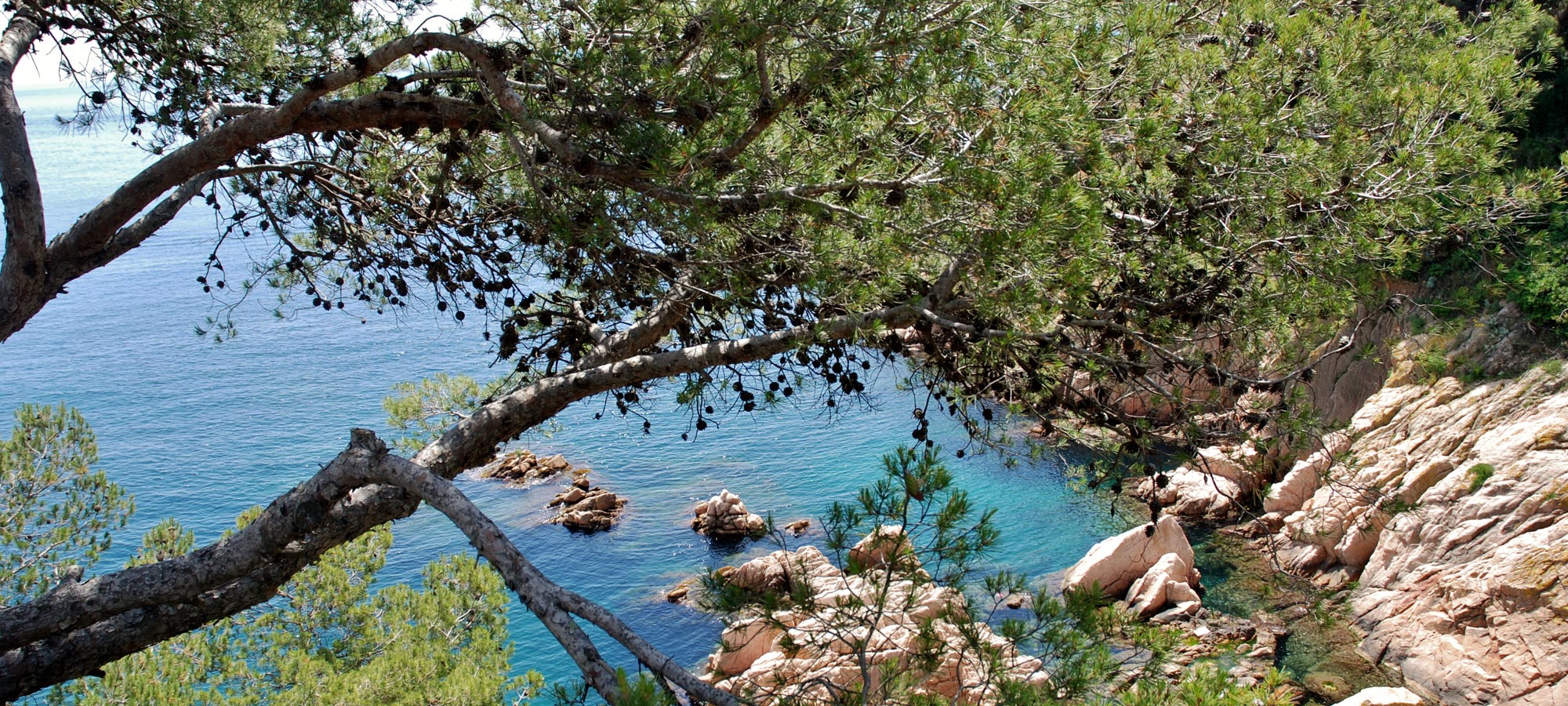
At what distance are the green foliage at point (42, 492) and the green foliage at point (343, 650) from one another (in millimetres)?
870

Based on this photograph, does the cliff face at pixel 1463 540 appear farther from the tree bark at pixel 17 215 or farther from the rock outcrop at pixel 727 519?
the tree bark at pixel 17 215

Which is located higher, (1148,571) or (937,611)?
(937,611)

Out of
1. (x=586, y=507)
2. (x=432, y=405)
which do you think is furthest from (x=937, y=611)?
(x=586, y=507)

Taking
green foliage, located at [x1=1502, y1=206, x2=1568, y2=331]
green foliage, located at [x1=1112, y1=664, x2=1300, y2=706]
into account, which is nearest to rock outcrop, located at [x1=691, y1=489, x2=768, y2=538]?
green foliage, located at [x1=1502, y1=206, x2=1568, y2=331]

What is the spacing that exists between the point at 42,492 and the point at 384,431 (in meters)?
7.90

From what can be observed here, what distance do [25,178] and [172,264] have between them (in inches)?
1143

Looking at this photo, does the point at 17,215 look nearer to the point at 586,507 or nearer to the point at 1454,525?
the point at 1454,525

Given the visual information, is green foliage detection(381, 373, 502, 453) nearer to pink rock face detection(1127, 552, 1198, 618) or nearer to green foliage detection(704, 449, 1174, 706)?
green foliage detection(704, 449, 1174, 706)

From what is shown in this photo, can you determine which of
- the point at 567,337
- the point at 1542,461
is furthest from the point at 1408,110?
the point at 1542,461

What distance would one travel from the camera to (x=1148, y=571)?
12.1 meters

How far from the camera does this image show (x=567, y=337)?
14.6ft

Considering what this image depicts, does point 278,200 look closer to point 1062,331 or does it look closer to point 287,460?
point 1062,331

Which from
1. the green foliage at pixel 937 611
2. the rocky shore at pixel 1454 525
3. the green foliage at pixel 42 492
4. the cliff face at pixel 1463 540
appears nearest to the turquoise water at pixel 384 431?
the rocky shore at pixel 1454 525

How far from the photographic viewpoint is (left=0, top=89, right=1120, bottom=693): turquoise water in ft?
45.5
